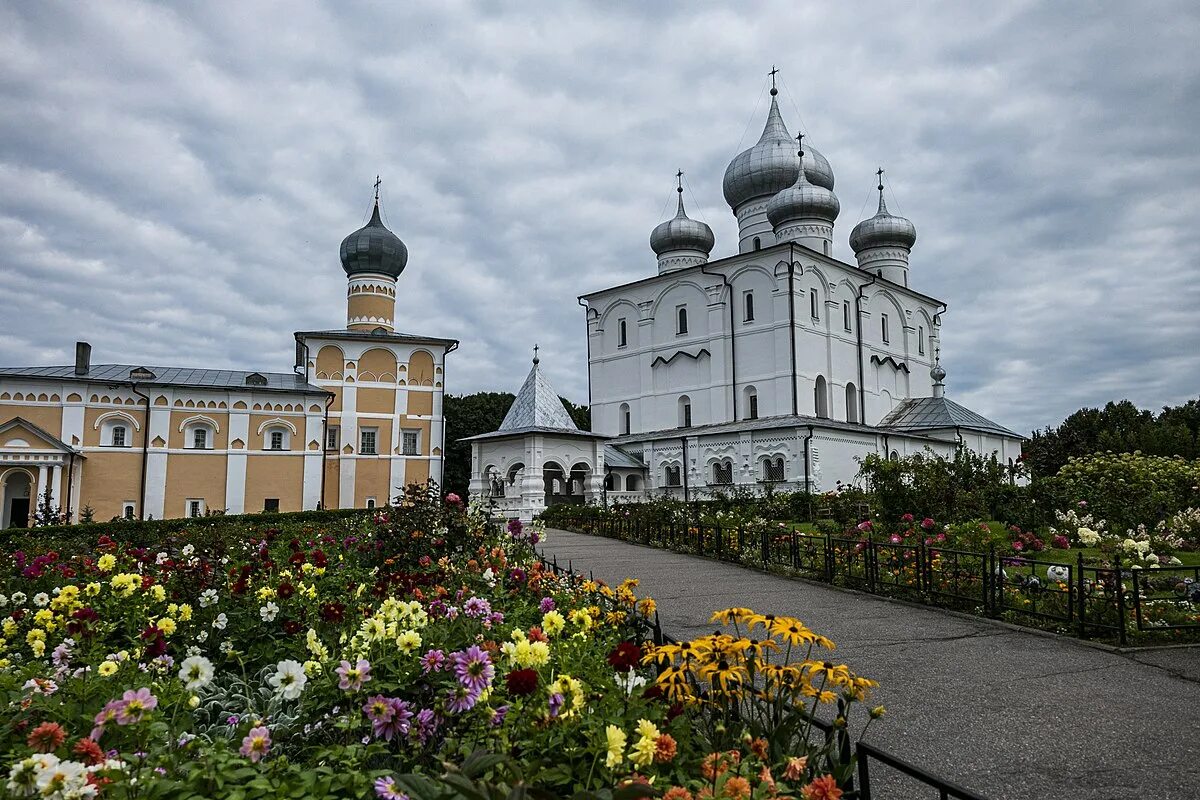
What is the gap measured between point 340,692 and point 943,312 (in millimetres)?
40115

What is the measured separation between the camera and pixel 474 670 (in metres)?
2.49

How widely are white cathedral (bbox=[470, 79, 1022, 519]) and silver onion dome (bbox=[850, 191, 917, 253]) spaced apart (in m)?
0.07

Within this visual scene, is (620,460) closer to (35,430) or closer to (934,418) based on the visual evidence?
(934,418)

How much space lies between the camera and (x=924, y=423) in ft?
106

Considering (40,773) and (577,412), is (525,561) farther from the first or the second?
(577,412)

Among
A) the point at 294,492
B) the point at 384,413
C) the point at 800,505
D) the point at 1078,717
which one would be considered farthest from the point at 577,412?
the point at 1078,717

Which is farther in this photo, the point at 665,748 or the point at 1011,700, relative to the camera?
the point at 1011,700

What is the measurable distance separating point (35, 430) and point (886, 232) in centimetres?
3456

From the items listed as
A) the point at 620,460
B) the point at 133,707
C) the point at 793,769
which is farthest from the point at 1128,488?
the point at 620,460

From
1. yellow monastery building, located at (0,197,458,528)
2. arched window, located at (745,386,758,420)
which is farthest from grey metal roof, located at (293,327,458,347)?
arched window, located at (745,386,758,420)

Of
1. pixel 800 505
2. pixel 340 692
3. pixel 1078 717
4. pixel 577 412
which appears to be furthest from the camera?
pixel 577 412

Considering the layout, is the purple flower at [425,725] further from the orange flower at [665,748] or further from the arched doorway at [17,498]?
the arched doorway at [17,498]

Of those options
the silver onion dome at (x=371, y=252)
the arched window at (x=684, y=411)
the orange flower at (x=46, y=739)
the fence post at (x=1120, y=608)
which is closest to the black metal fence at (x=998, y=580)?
the fence post at (x=1120, y=608)

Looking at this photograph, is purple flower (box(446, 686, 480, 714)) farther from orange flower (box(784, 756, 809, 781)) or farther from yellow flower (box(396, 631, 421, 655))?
orange flower (box(784, 756, 809, 781))
